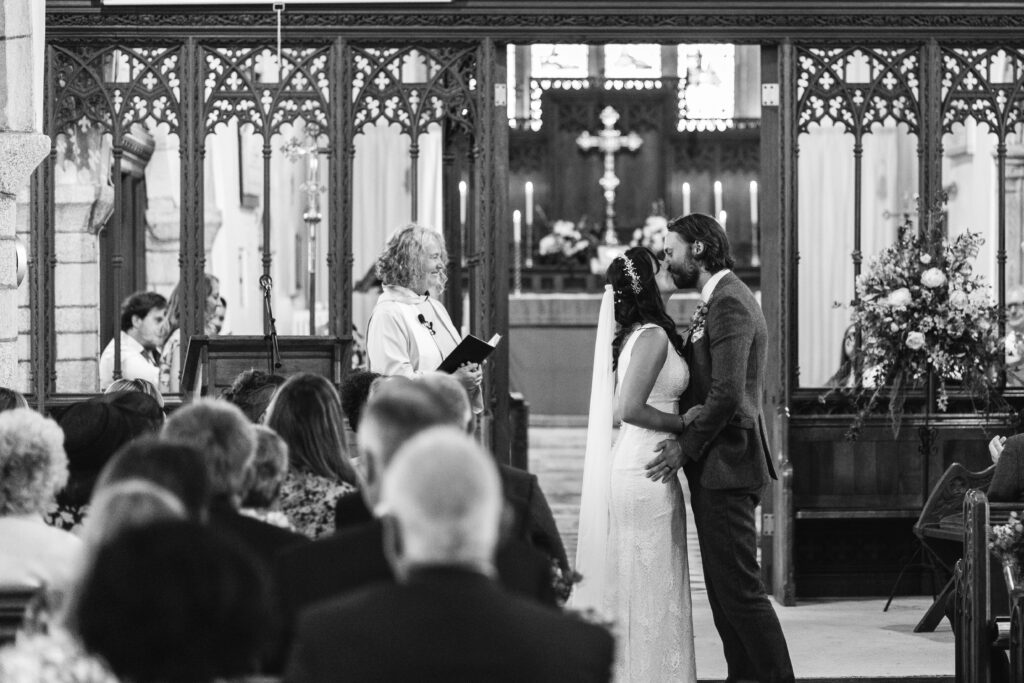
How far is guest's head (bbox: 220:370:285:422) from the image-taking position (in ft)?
17.2

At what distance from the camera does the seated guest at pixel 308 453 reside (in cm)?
400

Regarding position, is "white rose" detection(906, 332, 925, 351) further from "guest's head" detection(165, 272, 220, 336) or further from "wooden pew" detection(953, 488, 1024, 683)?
A: "guest's head" detection(165, 272, 220, 336)

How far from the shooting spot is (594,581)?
5.86 m

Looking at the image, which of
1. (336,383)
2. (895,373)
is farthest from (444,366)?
(895,373)

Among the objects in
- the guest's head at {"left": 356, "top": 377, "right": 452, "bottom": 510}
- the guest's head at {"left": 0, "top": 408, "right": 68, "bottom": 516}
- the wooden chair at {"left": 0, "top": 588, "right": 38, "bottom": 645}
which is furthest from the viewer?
the guest's head at {"left": 0, "top": 408, "right": 68, "bottom": 516}

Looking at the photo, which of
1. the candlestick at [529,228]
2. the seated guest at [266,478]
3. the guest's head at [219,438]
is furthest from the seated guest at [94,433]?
the candlestick at [529,228]

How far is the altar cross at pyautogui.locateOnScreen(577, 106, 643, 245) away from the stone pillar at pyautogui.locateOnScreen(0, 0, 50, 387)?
10.4 m

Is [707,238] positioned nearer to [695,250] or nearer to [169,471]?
[695,250]

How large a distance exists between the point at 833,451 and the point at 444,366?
121 inches

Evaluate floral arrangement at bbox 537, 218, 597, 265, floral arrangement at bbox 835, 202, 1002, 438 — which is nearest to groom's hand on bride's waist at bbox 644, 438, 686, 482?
floral arrangement at bbox 835, 202, 1002, 438

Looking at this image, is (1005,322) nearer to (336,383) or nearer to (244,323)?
(336,383)

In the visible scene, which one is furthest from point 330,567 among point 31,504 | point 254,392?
point 254,392

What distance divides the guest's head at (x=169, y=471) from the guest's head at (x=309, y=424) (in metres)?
1.33

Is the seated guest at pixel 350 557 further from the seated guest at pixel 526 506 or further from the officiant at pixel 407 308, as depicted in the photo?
the officiant at pixel 407 308
